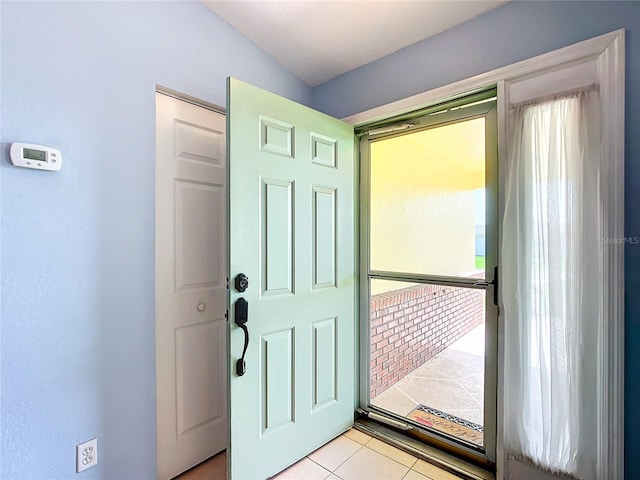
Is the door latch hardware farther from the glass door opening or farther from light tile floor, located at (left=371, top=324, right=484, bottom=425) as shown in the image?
light tile floor, located at (left=371, top=324, right=484, bottom=425)

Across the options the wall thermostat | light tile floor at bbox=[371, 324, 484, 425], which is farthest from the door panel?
light tile floor at bbox=[371, 324, 484, 425]

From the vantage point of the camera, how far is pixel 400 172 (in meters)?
2.04

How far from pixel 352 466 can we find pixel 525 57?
2.28 metres

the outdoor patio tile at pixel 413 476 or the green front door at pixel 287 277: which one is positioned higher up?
the green front door at pixel 287 277

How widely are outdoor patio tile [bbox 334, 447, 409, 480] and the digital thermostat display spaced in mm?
1991

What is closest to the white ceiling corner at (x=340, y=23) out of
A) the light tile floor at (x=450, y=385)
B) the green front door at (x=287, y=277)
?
the green front door at (x=287, y=277)

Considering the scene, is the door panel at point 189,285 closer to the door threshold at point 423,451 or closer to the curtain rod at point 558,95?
the door threshold at point 423,451

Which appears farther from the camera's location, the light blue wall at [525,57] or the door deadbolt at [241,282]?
the door deadbolt at [241,282]

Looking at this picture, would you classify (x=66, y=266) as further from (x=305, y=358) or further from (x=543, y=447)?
(x=543, y=447)

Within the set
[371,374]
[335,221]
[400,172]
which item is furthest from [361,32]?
[371,374]

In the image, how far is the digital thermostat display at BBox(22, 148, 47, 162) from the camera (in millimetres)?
1105

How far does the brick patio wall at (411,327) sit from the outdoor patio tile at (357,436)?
0.26 m

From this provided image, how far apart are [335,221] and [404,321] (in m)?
0.88

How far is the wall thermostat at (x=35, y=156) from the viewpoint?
1.09 metres
